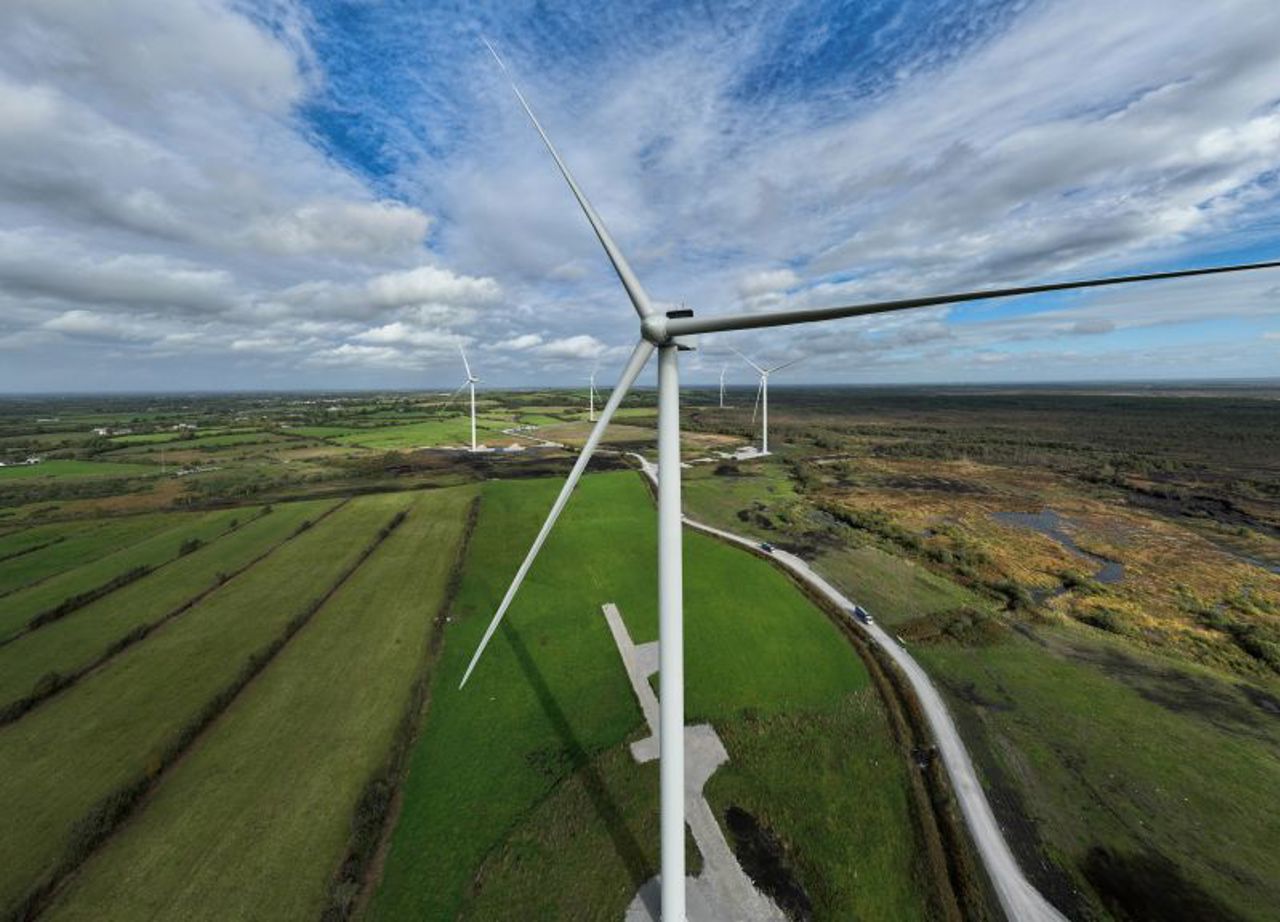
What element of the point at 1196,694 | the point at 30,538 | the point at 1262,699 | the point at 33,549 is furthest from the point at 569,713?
the point at 30,538

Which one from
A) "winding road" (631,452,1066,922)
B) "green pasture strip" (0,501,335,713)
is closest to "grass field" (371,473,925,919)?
"winding road" (631,452,1066,922)

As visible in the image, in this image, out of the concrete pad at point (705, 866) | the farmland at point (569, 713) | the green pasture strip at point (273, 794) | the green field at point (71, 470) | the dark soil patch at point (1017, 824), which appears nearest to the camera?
the concrete pad at point (705, 866)

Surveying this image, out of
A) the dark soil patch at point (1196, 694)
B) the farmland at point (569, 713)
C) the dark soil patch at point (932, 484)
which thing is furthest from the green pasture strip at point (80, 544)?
the dark soil patch at point (932, 484)

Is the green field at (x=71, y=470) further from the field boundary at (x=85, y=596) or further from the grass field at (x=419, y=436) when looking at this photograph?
the field boundary at (x=85, y=596)

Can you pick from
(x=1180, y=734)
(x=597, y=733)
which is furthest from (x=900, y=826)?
(x=1180, y=734)

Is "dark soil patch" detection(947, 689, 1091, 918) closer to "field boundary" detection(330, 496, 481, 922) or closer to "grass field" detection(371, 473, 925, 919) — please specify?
"grass field" detection(371, 473, 925, 919)

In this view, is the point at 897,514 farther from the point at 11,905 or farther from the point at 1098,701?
the point at 11,905
